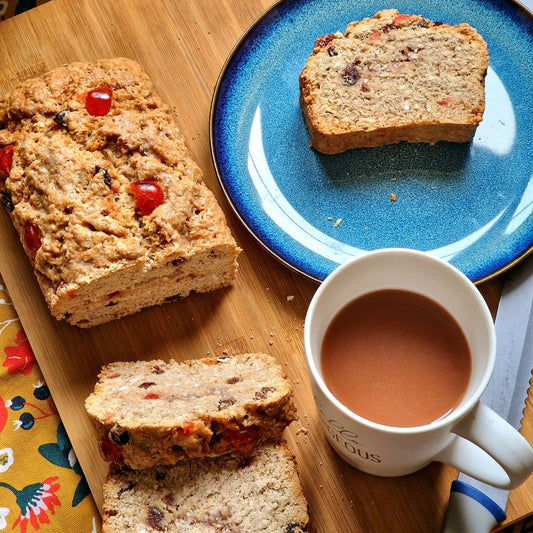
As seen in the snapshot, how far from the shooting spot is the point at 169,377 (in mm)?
2951

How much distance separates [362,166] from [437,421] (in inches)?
51.6

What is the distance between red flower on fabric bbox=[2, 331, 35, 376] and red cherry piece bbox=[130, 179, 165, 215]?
2.86 feet

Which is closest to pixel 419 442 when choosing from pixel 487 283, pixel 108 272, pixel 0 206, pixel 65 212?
pixel 487 283

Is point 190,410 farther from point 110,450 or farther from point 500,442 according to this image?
point 500,442

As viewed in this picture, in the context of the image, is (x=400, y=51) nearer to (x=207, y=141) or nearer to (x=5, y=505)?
(x=207, y=141)

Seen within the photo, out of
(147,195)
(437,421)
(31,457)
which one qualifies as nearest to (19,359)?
(31,457)

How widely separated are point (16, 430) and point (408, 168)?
2031 mm

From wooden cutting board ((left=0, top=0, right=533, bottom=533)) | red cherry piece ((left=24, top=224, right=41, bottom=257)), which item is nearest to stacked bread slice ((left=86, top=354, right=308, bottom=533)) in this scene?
wooden cutting board ((left=0, top=0, right=533, bottom=533))

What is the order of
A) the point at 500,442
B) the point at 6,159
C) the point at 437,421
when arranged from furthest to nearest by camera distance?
1. the point at 6,159
2. the point at 437,421
3. the point at 500,442

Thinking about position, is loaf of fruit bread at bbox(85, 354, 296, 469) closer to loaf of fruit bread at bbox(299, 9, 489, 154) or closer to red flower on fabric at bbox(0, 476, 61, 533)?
red flower on fabric at bbox(0, 476, 61, 533)

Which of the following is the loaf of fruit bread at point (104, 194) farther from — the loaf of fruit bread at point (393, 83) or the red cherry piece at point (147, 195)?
the loaf of fruit bread at point (393, 83)

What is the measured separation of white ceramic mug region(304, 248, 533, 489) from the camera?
2.22 metres

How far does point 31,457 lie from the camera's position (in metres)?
3.13

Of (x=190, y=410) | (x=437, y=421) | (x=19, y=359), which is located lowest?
(x=19, y=359)
